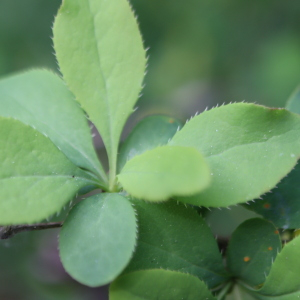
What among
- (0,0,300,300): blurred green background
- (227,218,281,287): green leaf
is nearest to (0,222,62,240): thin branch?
(227,218,281,287): green leaf

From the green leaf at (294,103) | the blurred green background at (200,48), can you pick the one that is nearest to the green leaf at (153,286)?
the green leaf at (294,103)

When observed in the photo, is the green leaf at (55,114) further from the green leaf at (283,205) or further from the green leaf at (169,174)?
the green leaf at (283,205)

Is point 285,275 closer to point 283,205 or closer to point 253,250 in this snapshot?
point 253,250

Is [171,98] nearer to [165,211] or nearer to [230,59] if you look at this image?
[230,59]

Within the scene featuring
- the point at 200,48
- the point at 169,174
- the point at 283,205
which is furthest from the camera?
the point at 200,48

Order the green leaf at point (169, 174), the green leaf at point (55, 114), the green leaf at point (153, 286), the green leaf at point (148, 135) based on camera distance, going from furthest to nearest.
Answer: the green leaf at point (148, 135), the green leaf at point (55, 114), the green leaf at point (153, 286), the green leaf at point (169, 174)

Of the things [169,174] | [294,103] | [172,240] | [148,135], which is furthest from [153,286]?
[294,103]
